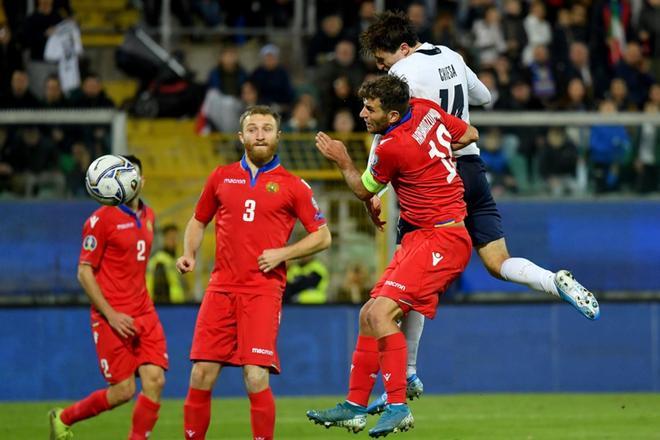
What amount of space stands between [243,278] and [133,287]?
153cm

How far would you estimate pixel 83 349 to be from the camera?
1513 cm

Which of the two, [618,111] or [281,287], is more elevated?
[618,111]

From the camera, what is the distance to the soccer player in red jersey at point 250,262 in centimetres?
947

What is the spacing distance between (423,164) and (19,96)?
856 centimetres

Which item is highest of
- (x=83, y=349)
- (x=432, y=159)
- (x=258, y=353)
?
(x=432, y=159)

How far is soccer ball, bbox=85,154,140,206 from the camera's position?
34.8 ft

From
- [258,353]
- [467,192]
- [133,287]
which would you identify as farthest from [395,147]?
[133,287]

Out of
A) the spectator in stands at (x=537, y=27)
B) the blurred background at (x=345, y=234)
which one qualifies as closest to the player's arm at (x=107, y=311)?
the blurred background at (x=345, y=234)

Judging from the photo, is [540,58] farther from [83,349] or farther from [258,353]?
[258,353]

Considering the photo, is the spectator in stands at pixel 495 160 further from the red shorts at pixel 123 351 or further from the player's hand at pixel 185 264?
the player's hand at pixel 185 264

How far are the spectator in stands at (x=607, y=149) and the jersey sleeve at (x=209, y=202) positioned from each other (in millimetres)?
6389

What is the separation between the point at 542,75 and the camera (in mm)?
17938

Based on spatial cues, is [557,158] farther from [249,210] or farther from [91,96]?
[249,210]

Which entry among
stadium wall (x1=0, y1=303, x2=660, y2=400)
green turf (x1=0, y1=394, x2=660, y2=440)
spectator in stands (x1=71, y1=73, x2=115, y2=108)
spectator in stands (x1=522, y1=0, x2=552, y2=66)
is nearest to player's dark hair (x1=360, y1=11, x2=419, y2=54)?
green turf (x1=0, y1=394, x2=660, y2=440)
